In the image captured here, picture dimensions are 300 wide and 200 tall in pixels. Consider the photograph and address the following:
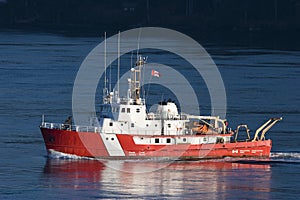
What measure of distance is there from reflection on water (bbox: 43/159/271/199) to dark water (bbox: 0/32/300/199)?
1.6 inches

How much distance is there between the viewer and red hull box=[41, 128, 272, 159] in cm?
6254

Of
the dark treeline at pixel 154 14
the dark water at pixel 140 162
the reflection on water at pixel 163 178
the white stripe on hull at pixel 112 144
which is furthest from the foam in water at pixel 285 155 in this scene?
the dark treeline at pixel 154 14

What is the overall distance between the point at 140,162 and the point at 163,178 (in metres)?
2.89

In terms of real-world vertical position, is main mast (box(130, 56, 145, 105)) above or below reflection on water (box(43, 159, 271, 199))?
above

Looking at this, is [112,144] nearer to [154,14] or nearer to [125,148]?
[125,148]

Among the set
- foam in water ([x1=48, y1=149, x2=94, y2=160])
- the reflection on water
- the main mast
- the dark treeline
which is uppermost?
the dark treeline

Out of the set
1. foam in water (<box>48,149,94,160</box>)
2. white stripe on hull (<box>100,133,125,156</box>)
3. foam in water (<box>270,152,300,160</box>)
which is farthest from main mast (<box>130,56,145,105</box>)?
foam in water (<box>270,152,300,160</box>)

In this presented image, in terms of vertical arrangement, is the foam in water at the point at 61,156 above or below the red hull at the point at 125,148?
below

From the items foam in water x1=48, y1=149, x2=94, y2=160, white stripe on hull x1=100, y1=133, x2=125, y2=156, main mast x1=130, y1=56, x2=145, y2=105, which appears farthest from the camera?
main mast x1=130, y1=56, x2=145, y2=105

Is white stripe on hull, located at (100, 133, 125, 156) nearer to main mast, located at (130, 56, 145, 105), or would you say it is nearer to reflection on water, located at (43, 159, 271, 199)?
reflection on water, located at (43, 159, 271, 199)

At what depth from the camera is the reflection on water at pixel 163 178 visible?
57.8 m

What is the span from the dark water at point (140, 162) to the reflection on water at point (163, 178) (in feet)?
0.13

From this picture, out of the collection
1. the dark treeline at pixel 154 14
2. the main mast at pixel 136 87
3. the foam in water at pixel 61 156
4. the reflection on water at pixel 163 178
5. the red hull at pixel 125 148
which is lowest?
the reflection on water at pixel 163 178

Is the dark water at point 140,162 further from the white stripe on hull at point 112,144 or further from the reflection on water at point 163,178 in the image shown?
the white stripe on hull at point 112,144
